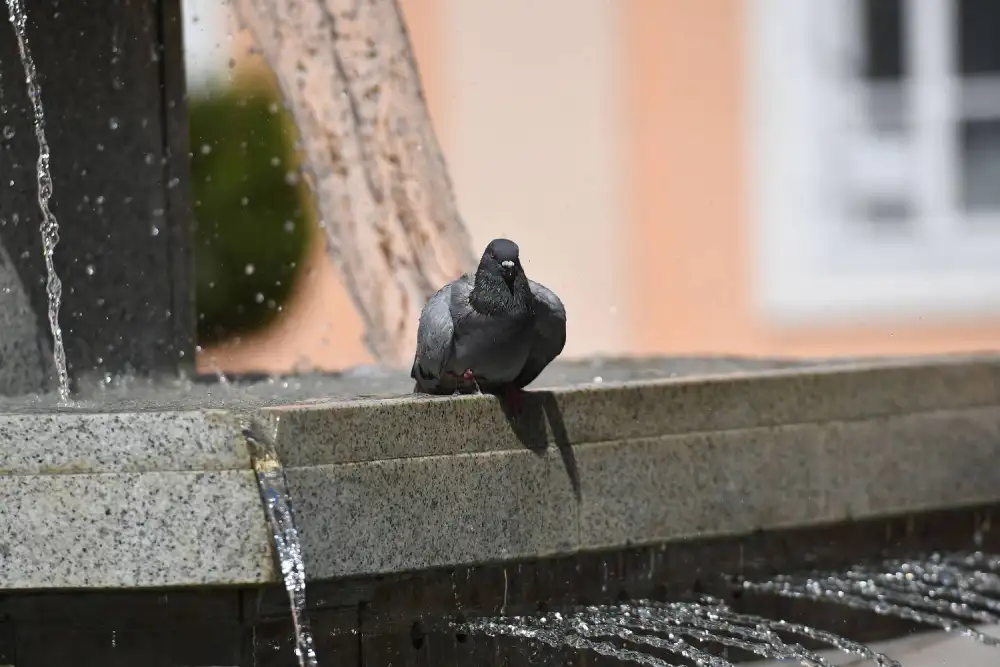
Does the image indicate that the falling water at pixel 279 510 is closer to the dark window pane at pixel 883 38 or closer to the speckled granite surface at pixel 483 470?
the speckled granite surface at pixel 483 470

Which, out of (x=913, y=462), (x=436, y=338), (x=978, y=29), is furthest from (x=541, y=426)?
(x=978, y=29)

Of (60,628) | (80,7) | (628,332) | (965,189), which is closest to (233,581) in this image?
(60,628)

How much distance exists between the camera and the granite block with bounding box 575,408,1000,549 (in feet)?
13.9

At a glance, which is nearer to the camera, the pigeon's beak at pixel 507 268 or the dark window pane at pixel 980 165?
the pigeon's beak at pixel 507 268

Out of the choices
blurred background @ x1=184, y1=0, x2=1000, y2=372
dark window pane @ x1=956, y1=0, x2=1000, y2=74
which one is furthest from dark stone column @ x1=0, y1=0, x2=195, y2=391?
dark window pane @ x1=956, y1=0, x2=1000, y2=74

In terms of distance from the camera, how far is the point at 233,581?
3.56 meters

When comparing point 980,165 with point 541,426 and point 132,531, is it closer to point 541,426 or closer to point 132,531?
point 541,426

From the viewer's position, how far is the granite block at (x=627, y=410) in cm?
375

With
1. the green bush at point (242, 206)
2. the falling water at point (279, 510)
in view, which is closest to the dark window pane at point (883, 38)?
the green bush at point (242, 206)

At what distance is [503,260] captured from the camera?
395cm

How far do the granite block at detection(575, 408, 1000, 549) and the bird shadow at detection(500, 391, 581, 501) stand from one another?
38 millimetres

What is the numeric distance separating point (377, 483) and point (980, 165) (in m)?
9.68

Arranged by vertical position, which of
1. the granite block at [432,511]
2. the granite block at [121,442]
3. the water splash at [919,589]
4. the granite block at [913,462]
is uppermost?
the granite block at [121,442]

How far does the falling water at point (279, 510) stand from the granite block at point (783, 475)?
0.87 metres
